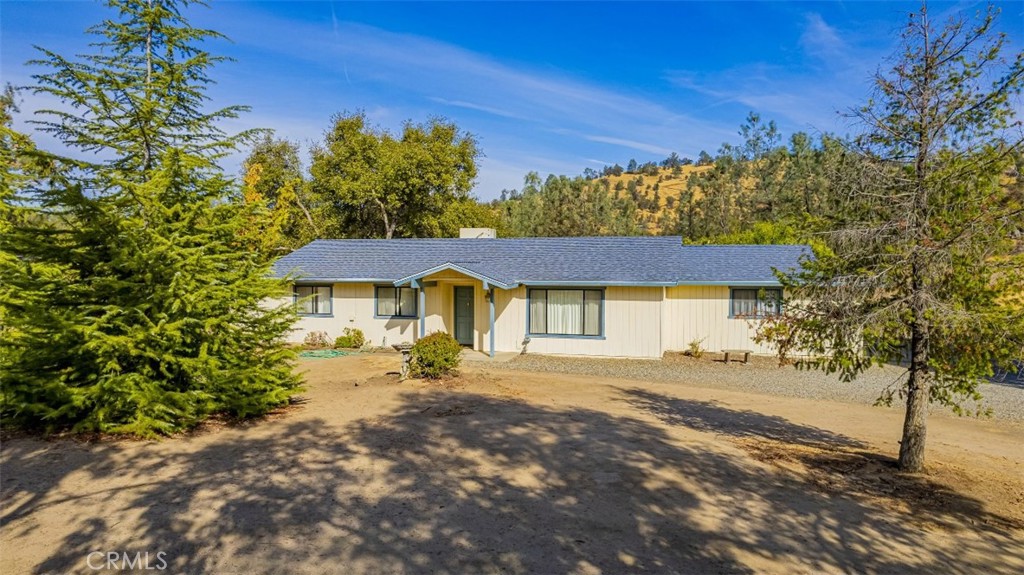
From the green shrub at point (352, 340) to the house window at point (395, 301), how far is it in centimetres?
102

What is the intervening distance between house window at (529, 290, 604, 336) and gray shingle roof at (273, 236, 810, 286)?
0.67 m

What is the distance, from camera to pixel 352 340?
19.8 metres

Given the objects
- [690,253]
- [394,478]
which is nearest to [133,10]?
[394,478]

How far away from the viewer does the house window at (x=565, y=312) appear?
18203mm

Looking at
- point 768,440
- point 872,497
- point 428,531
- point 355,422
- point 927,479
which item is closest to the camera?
point 428,531

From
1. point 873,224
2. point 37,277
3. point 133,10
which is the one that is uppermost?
point 133,10

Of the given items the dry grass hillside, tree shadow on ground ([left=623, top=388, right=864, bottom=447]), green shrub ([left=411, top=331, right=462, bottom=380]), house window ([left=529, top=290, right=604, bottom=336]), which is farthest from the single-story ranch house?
the dry grass hillside

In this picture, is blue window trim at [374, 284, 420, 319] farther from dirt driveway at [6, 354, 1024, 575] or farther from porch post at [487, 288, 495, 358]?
dirt driveway at [6, 354, 1024, 575]

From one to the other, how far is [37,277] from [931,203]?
13304mm

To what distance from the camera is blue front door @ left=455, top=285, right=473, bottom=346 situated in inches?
782

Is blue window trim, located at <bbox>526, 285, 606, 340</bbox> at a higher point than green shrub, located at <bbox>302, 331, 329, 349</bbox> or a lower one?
higher

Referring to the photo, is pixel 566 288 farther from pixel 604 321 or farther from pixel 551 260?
pixel 551 260

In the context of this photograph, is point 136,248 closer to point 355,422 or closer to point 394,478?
point 355,422

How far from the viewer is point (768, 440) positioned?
9.38 metres
